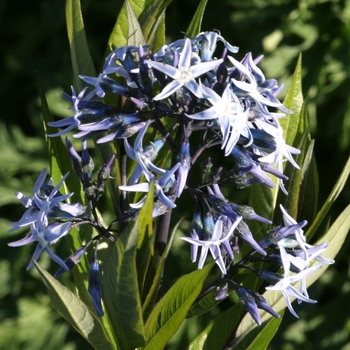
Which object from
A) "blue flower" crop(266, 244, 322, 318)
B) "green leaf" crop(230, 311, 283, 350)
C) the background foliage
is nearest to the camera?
"blue flower" crop(266, 244, 322, 318)

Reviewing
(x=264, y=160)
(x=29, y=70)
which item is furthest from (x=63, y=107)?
(x=264, y=160)

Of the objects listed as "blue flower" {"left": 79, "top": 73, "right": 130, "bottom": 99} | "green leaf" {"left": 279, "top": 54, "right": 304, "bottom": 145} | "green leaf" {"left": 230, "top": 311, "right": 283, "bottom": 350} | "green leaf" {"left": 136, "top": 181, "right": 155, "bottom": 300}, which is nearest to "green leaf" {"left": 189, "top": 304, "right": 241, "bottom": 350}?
"green leaf" {"left": 230, "top": 311, "right": 283, "bottom": 350}

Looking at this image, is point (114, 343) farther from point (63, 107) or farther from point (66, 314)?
point (63, 107)

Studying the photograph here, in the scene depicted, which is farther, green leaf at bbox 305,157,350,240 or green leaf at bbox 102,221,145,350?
green leaf at bbox 305,157,350,240

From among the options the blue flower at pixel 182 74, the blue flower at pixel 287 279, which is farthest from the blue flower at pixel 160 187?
the blue flower at pixel 287 279

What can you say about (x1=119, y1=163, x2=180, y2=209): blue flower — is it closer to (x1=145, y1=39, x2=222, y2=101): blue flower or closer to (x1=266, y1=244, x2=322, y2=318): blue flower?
(x1=145, y1=39, x2=222, y2=101): blue flower
